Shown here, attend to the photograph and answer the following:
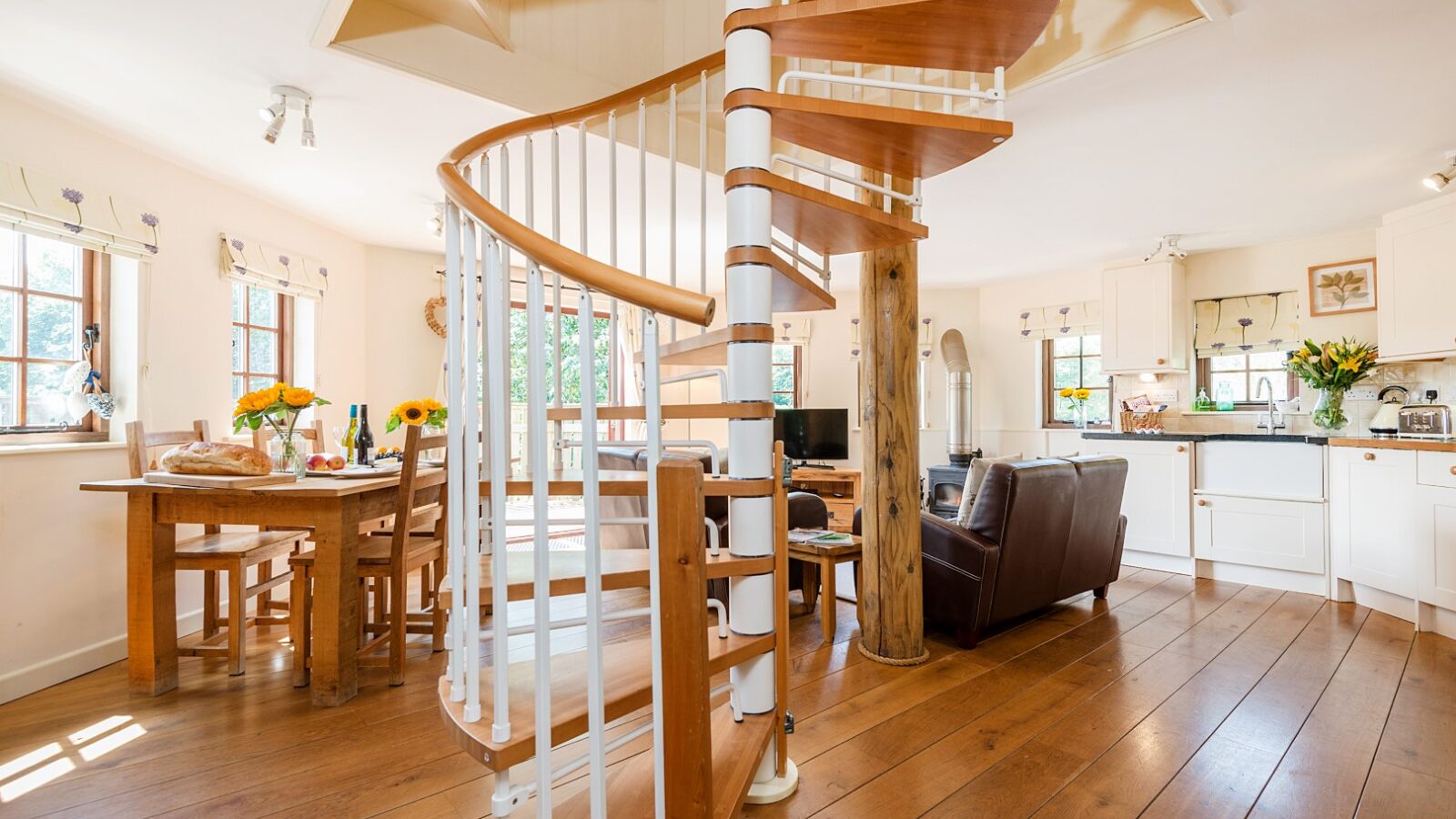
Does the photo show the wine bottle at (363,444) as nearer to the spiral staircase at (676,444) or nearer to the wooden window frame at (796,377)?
the spiral staircase at (676,444)

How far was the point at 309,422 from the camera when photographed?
4.31 metres

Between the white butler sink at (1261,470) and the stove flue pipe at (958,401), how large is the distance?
6.62ft

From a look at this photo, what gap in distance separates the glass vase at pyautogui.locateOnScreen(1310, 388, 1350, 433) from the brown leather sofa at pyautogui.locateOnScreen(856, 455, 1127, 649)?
1978mm

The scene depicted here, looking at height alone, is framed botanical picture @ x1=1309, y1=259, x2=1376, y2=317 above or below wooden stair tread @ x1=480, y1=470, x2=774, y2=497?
above

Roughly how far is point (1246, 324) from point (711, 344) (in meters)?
5.08

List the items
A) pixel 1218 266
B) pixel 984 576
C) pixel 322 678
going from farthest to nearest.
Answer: pixel 1218 266 < pixel 984 576 < pixel 322 678

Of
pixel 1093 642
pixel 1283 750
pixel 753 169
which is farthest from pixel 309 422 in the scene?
pixel 1283 750

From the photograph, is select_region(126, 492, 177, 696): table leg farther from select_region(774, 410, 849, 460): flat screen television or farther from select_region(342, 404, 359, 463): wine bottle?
select_region(774, 410, 849, 460): flat screen television

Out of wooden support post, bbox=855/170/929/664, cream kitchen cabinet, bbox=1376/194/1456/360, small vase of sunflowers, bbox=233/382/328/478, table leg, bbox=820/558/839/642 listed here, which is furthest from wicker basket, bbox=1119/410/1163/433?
small vase of sunflowers, bbox=233/382/328/478

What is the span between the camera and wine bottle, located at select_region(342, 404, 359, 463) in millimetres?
3111

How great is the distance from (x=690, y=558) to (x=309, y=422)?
4.23m

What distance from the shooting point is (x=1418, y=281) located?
3674 mm

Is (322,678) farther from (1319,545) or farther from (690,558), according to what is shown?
(1319,545)

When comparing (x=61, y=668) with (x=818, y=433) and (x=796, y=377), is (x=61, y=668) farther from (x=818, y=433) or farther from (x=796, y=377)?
(x=796, y=377)
